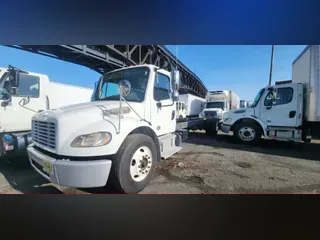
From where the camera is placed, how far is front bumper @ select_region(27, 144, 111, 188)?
1901 millimetres

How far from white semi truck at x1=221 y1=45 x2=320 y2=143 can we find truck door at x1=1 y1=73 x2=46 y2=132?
5.64m

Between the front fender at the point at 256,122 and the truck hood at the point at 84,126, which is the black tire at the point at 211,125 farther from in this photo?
the truck hood at the point at 84,126

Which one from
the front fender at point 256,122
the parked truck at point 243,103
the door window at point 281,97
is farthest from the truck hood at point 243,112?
the door window at point 281,97

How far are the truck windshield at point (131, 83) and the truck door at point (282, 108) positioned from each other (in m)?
4.27

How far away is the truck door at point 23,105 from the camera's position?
3340mm

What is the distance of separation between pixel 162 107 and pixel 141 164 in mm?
1137

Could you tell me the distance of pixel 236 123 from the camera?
578cm

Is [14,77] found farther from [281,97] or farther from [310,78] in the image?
[310,78]

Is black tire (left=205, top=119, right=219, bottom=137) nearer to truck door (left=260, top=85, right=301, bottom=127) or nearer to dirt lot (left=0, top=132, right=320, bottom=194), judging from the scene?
truck door (left=260, top=85, right=301, bottom=127)

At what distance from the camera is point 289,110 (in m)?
4.98

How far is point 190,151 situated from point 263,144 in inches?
103
